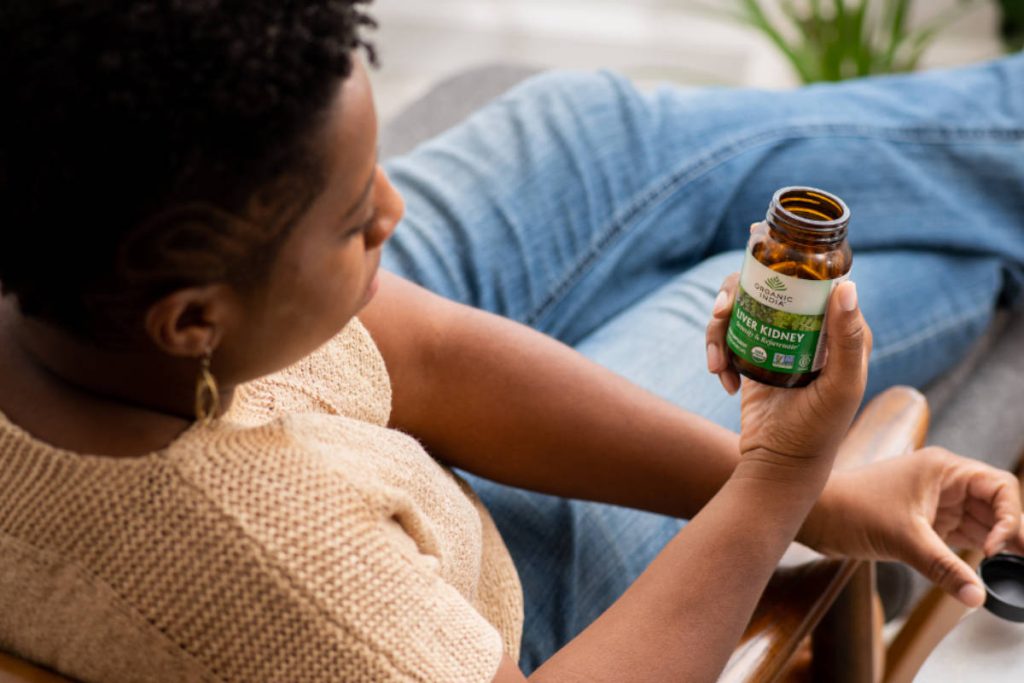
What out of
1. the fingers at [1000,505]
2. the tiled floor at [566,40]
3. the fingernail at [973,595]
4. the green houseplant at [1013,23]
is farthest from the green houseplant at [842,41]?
the fingernail at [973,595]

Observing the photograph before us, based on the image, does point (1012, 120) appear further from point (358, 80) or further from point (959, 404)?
point (358, 80)

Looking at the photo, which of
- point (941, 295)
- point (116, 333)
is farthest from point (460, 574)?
point (941, 295)

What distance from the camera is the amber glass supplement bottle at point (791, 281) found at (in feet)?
2.31

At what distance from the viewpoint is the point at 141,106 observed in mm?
468

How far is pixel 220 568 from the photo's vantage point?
0.56 metres

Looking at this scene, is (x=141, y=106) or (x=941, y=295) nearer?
(x=141, y=106)

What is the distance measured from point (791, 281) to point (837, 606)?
448 mm

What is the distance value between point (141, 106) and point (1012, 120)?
1201 mm

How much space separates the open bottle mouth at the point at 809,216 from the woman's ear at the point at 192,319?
1.24 feet

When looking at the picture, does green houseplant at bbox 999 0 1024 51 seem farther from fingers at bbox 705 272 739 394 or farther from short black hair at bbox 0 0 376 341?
short black hair at bbox 0 0 376 341

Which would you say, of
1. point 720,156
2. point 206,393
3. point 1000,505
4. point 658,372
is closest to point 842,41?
point 720,156

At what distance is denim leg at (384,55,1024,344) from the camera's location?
3.95ft

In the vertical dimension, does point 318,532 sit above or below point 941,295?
above

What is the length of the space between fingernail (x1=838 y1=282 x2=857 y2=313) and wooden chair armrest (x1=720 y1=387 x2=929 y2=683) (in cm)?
29
